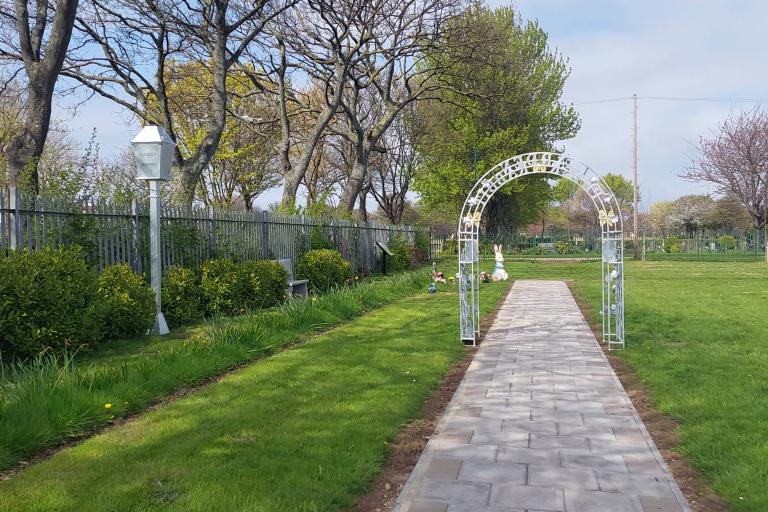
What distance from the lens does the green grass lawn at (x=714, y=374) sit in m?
3.97

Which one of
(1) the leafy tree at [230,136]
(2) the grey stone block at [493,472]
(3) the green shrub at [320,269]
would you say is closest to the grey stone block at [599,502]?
(2) the grey stone block at [493,472]

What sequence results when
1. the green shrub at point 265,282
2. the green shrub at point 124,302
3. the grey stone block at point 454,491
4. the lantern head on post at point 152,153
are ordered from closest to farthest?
the grey stone block at point 454,491, the green shrub at point 124,302, the lantern head on post at point 152,153, the green shrub at point 265,282

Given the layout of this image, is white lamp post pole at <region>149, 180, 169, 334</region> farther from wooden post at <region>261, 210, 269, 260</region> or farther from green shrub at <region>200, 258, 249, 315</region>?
wooden post at <region>261, 210, 269, 260</region>

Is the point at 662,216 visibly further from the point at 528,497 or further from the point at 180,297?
the point at 528,497

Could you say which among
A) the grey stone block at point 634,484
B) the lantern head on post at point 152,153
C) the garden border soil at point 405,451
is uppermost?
the lantern head on post at point 152,153

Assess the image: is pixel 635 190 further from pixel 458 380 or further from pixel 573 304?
pixel 458 380

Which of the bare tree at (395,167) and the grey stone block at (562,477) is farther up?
the bare tree at (395,167)

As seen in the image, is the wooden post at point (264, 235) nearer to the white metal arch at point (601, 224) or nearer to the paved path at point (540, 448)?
the white metal arch at point (601, 224)

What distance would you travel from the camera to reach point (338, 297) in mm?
11938

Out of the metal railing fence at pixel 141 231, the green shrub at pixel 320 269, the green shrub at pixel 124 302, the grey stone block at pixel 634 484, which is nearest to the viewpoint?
the grey stone block at pixel 634 484

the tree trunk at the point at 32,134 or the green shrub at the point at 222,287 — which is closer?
the tree trunk at the point at 32,134

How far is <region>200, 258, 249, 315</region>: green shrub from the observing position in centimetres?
1066

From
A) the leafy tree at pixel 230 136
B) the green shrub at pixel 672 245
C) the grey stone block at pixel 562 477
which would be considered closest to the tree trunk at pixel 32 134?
the grey stone block at pixel 562 477

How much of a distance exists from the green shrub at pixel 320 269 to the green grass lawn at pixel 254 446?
27.1ft
